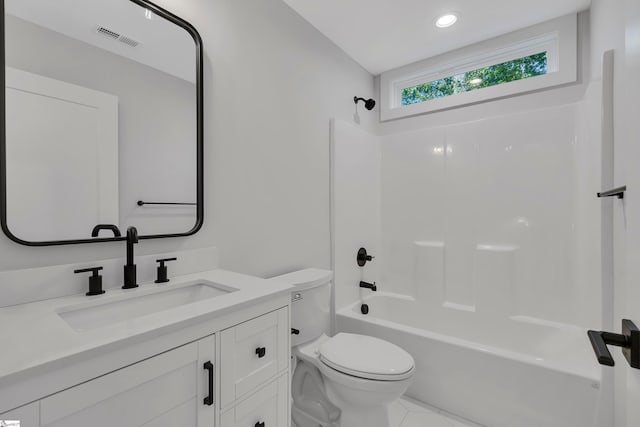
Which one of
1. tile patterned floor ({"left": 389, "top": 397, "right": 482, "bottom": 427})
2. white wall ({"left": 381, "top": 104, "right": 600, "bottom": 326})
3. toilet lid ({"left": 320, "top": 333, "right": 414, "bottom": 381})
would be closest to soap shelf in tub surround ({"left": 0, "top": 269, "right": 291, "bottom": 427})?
toilet lid ({"left": 320, "top": 333, "right": 414, "bottom": 381})

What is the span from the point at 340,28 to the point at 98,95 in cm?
163

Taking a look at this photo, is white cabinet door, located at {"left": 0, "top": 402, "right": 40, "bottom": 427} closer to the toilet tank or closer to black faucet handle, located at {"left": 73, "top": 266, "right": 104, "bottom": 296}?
black faucet handle, located at {"left": 73, "top": 266, "right": 104, "bottom": 296}

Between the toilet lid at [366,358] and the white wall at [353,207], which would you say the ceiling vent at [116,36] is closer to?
the white wall at [353,207]

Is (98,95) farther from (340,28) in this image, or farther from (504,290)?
(504,290)

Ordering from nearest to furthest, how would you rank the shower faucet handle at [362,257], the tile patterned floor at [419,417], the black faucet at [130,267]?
the black faucet at [130,267]
the tile patterned floor at [419,417]
the shower faucet handle at [362,257]

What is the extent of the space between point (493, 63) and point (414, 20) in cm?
80

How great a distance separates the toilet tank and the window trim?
1766mm

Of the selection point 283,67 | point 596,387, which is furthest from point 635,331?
point 283,67

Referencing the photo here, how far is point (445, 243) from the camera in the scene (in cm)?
246

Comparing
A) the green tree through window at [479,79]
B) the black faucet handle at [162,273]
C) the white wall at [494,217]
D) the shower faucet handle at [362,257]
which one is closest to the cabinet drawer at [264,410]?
the black faucet handle at [162,273]

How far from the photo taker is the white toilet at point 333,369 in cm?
138

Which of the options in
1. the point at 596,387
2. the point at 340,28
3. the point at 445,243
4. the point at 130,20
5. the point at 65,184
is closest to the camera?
the point at 65,184

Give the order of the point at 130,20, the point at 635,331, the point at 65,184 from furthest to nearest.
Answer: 1. the point at 130,20
2. the point at 65,184
3. the point at 635,331

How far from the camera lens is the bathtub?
4.91ft
